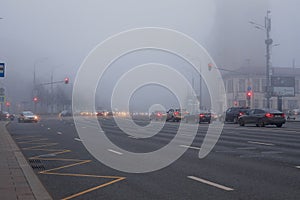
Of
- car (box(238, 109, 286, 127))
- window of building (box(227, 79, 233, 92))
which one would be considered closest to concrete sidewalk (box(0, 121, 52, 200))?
car (box(238, 109, 286, 127))

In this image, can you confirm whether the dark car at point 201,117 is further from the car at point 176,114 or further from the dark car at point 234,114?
the car at point 176,114

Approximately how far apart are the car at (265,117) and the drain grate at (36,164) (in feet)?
82.0

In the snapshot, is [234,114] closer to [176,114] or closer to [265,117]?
[176,114]

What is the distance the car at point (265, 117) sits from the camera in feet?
119

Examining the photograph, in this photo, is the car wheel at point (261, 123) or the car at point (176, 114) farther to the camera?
the car at point (176, 114)

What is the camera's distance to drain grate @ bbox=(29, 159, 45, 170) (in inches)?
525

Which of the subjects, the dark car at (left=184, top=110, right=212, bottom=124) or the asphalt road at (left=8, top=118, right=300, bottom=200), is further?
the dark car at (left=184, top=110, right=212, bottom=124)

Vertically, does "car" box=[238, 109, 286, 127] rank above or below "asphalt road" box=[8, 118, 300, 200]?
above

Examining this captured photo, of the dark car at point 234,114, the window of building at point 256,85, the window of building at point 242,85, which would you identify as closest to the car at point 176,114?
the dark car at point 234,114

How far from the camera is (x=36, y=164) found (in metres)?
14.1

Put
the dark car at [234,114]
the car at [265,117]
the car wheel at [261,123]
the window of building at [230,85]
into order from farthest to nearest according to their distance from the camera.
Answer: the window of building at [230,85] → the dark car at [234,114] → the car wheel at [261,123] → the car at [265,117]

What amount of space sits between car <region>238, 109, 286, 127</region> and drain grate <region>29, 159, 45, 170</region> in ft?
82.0

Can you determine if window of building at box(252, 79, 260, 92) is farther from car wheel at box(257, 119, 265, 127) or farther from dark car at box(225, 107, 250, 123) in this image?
car wheel at box(257, 119, 265, 127)

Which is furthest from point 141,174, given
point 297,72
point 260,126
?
A: point 297,72
